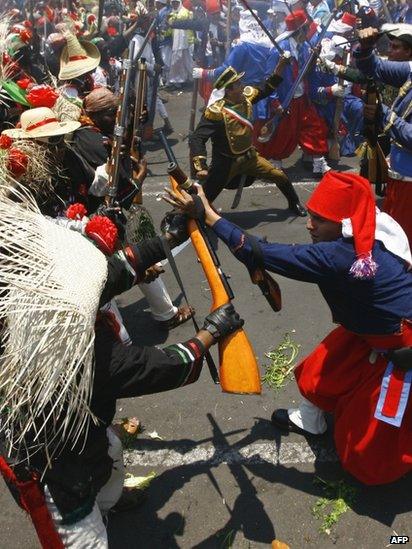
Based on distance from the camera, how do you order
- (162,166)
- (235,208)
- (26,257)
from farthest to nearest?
1. (162,166)
2. (235,208)
3. (26,257)

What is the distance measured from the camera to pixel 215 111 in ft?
18.3

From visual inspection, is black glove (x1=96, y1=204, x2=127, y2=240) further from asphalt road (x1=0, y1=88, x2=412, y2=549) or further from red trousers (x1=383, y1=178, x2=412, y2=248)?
red trousers (x1=383, y1=178, x2=412, y2=248)

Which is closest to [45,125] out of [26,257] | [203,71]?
[26,257]

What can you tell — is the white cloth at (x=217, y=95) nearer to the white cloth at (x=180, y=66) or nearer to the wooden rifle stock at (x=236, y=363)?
the wooden rifle stock at (x=236, y=363)

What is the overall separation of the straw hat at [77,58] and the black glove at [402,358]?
4298 mm

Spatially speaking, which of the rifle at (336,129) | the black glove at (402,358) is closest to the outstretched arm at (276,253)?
the black glove at (402,358)

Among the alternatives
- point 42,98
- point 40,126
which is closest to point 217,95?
point 42,98

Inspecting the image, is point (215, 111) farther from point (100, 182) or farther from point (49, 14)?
point (49, 14)

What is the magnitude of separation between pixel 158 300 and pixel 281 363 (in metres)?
1.11

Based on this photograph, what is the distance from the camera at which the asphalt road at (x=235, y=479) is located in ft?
9.59

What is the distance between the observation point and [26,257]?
1.96m

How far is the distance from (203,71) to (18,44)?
3132 mm

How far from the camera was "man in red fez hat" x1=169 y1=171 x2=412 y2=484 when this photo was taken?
2.64m

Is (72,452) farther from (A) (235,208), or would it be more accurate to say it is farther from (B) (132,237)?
(A) (235,208)
